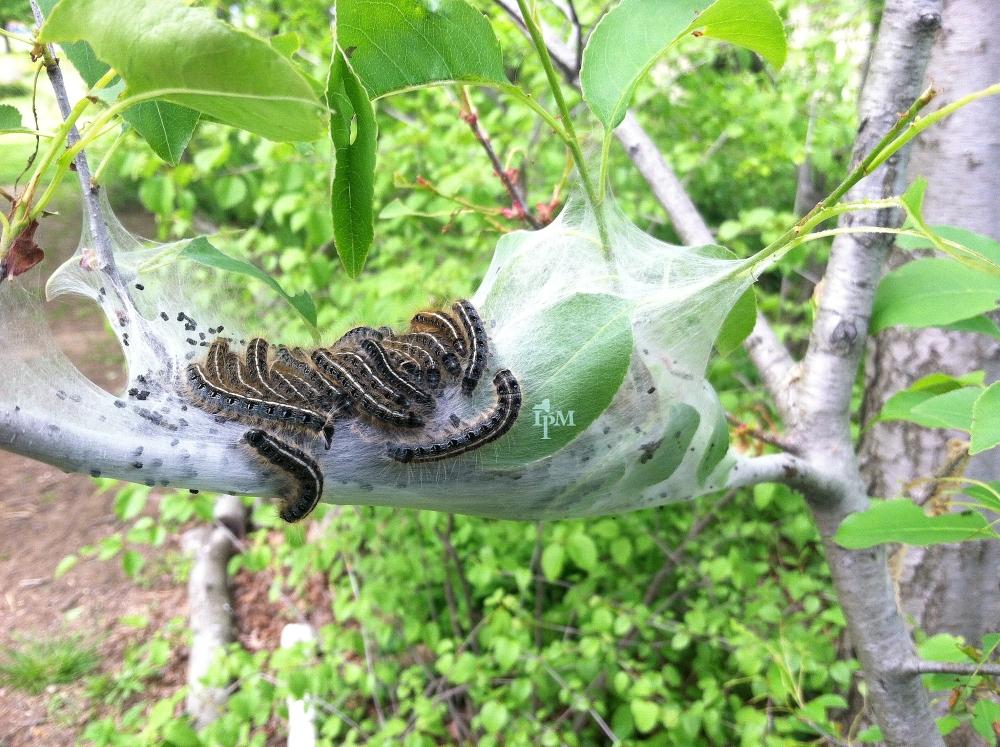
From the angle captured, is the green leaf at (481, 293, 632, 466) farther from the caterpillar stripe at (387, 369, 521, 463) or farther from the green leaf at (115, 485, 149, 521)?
the green leaf at (115, 485, 149, 521)

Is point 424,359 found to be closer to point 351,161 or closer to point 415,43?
point 351,161

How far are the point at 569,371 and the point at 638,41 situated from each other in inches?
22.3

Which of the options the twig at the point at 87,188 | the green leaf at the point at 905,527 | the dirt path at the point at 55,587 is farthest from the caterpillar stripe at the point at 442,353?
the dirt path at the point at 55,587

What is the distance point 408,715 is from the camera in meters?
4.70

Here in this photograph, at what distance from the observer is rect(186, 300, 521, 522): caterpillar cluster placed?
3.39ft

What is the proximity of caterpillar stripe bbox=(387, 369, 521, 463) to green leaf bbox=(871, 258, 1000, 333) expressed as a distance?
38.1 inches

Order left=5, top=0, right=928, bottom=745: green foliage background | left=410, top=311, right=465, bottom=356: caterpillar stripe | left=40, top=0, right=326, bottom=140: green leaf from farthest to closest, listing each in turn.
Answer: left=5, top=0, right=928, bottom=745: green foliage background → left=410, top=311, right=465, bottom=356: caterpillar stripe → left=40, top=0, right=326, bottom=140: green leaf

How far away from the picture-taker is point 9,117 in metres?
1.05

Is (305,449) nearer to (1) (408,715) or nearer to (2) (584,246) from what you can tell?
(2) (584,246)

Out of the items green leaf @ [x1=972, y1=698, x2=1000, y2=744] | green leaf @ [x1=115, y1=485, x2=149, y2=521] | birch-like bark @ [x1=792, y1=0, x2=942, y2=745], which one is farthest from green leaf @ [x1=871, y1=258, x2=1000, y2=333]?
green leaf @ [x1=115, y1=485, x2=149, y2=521]

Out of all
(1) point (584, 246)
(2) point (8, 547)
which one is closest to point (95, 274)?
(1) point (584, 246)

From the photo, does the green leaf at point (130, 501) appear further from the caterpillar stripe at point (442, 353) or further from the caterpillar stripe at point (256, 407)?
the caterpillar stripe at point (442, 353)

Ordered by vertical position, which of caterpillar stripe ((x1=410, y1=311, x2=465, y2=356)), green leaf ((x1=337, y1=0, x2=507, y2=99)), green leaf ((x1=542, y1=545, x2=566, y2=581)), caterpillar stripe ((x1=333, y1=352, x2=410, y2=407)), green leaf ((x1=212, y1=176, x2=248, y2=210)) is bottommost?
green leaf ((x1=542, y1=545, x2=566, y2=581))

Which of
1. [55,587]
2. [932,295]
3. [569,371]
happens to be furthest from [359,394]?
[55,587]
